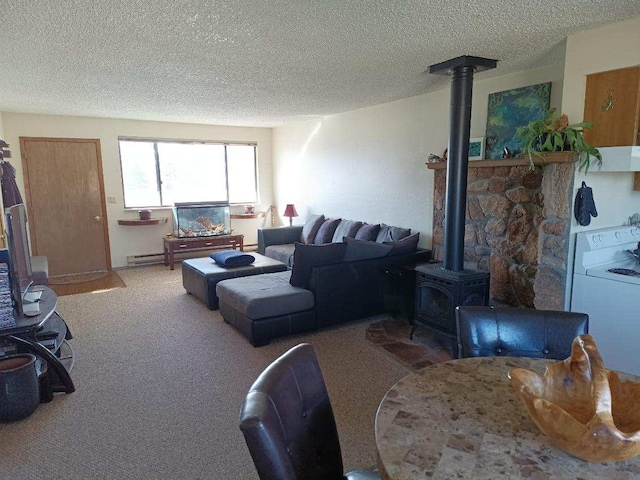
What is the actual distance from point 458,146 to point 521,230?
93 cm

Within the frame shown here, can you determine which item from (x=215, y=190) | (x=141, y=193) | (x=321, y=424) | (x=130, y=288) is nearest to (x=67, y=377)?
(x=321, y=424)

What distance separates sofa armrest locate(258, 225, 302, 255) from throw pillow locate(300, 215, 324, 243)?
120 millimetres

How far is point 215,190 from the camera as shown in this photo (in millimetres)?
7363

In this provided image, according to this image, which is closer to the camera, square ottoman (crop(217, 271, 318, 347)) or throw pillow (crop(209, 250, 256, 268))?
square ottoman (crop(217, 271, 318, 347))

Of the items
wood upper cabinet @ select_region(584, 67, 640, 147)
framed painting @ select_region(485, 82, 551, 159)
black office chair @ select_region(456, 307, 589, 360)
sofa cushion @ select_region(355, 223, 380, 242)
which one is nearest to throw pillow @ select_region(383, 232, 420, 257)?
sofa cushion @ select_region(355, 223, 380, 242)

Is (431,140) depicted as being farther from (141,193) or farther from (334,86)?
(141,193)

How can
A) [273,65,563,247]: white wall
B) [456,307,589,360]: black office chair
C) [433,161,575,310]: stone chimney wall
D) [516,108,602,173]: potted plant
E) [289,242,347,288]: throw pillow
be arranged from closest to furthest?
1. [456,307,589,360]: black office chair
2. [516,108,602,173]: potted plant
3. [433,161,575,310]: stone chimney wall
4. [289,242,347,288]: throw pillow
5. [273,65,563,247]: white wall

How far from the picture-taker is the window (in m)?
6.64

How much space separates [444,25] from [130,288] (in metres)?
4.81

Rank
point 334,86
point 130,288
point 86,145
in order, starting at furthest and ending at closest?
1. point 86,145
2. point 130,288
3. point 334,86

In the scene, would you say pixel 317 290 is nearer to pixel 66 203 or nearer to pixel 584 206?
pixel 584 206

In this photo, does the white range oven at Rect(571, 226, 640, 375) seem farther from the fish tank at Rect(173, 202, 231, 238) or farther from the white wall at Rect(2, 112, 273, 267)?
the white wall at Rect(2, 112, 273, 267)

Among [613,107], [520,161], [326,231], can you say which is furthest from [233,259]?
[613,107]

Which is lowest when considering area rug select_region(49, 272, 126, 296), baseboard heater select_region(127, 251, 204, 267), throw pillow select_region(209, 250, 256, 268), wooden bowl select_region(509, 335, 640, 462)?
area rug select_region(49, 272, 126, 296)
